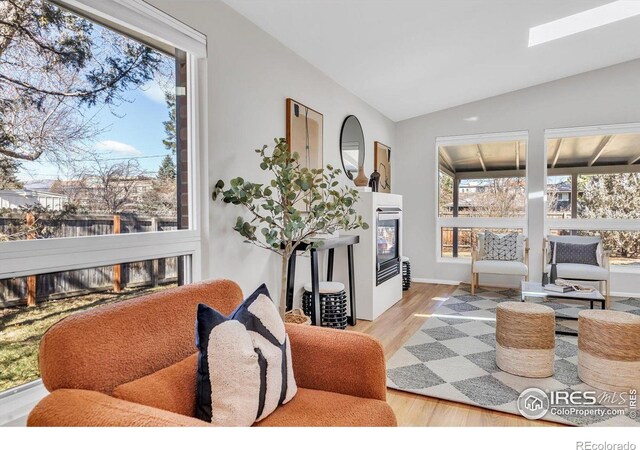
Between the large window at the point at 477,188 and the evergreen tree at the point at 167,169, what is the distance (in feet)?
14.3

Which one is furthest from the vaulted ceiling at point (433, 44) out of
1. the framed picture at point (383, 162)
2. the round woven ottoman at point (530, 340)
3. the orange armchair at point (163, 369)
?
the round woven ottoman at point (530, 340)

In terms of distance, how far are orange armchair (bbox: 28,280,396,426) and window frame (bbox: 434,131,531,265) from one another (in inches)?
182

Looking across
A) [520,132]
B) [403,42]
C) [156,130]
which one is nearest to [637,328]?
[403,42]

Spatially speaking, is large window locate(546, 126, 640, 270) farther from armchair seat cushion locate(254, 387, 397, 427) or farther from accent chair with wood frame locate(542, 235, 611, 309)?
armchair seat cushion locate(254, 387, 397, 427)

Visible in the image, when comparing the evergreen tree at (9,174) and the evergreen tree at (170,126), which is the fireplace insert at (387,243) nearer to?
the evergreen tree at (170,126)

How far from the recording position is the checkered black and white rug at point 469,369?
2.23 metres

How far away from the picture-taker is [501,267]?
15.7 ft

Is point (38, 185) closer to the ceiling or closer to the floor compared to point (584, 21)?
closer to the floor

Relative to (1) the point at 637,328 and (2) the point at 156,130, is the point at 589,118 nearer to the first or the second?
(1) the point at 637,328

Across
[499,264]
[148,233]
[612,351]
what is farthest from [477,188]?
[148,233]

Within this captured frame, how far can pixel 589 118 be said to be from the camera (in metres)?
5.00

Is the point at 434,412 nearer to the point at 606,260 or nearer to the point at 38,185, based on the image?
the point at 38,185

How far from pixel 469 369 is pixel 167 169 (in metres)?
2.30

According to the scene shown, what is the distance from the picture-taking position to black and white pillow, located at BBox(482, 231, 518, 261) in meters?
5.06
